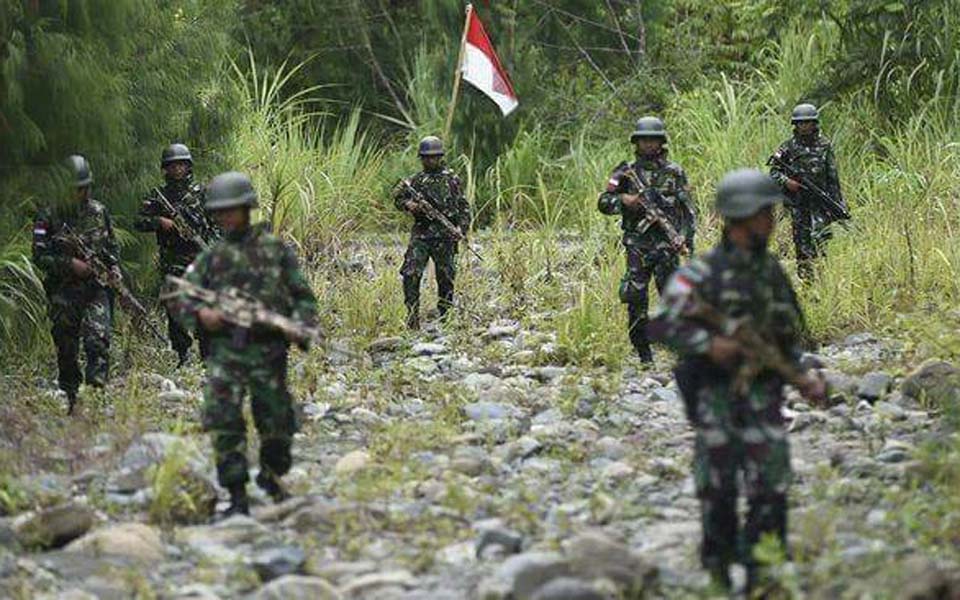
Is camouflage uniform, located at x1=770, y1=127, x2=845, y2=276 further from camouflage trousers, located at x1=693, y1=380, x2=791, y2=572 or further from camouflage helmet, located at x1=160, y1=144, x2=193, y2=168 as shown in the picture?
camouflage trousers, located at x1=693, y1=380, x2=791, y2=572

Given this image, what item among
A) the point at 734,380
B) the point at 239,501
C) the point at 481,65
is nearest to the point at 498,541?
the point at 734,380

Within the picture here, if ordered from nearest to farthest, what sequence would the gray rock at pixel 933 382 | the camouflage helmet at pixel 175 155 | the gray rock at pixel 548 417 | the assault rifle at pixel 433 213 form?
the gray rock at pixel 933 382 → the gray rock at pixel 548 417 → the camouflage helmet at pixel 175 155 → the assault rifle at pixel 433 213

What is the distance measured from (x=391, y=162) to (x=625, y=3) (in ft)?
14.6

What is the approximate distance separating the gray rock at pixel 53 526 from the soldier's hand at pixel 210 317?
34.2 inches

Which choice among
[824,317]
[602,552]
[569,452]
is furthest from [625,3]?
[602,552]

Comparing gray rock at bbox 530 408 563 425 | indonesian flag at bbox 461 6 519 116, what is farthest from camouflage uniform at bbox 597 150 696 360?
indonesian flag at bbox 461 6 519 116

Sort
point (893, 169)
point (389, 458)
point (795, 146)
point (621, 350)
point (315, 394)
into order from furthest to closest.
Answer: point (893, 169) < point (795, 146) < point (621, 350) < point (315, 394) < point (389, 458)

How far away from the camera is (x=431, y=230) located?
13.6 m

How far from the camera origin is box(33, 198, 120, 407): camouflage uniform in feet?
34.0

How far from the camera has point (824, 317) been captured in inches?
478

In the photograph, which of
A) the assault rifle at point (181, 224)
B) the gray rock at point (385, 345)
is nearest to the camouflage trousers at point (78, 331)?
the assault rifle at point (181, 224)

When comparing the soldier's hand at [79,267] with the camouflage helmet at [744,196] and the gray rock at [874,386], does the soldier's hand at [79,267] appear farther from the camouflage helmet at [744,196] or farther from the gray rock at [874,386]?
the camouflage helmet at [744,196]

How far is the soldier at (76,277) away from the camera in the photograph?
10.3 metres

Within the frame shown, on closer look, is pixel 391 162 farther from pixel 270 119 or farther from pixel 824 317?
pixel 824 317
